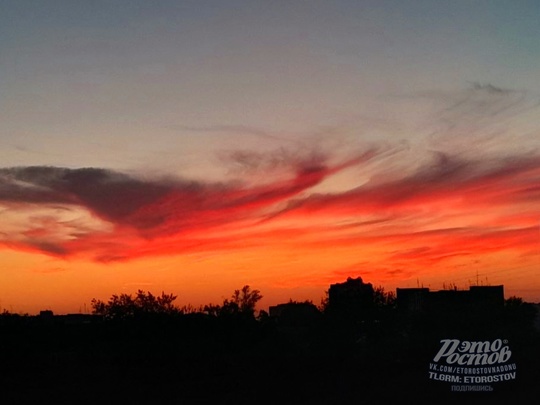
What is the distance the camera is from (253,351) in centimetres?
7500

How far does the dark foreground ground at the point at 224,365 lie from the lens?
2008 inches

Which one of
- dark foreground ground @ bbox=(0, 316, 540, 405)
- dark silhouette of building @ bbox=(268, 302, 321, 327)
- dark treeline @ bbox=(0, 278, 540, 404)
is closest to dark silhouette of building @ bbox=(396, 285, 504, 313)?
dark treeline @ bbox=(0, 278, 540, 404)

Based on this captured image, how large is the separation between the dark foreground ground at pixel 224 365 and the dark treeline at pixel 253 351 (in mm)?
136

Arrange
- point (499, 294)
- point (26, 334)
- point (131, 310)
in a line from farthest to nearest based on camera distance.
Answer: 1. point (499, 294)
2. point (131, 310)
3. point (26, 334)

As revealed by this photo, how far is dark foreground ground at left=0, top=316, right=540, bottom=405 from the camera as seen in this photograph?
51.0 m

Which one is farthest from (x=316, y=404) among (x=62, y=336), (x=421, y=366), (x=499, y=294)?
(x=499, y=294)

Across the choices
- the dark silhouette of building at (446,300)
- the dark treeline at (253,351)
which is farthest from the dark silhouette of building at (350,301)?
the dark silhouette of building at (446,300)

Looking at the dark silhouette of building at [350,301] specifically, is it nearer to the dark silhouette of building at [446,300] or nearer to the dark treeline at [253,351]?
the dark treeline at [253,351]

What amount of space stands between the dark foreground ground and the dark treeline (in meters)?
0.14

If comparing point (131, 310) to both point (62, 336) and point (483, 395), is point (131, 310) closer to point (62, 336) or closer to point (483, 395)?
point (62, 336)

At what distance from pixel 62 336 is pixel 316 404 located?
1100 inches

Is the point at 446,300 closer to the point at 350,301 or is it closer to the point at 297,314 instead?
the point at 350,301

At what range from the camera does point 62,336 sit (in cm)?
6831

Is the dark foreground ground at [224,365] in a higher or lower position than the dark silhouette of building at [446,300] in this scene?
lower
